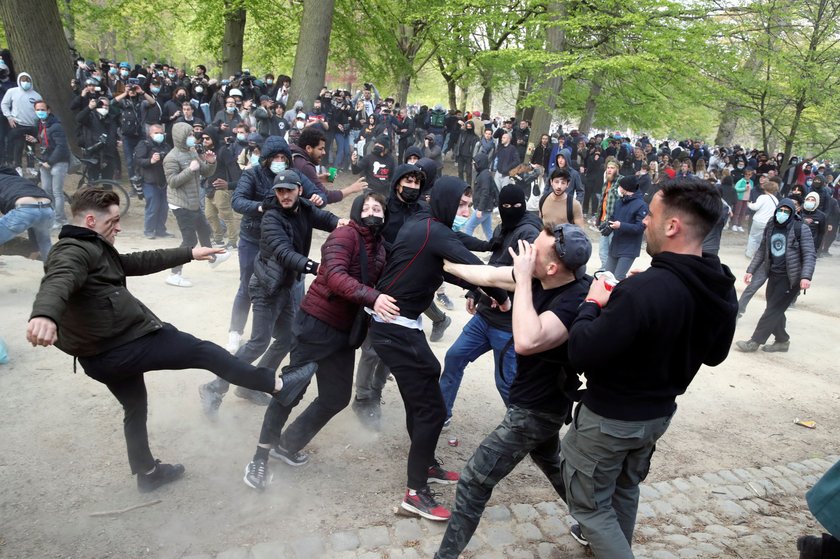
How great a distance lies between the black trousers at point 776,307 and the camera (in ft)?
24.4

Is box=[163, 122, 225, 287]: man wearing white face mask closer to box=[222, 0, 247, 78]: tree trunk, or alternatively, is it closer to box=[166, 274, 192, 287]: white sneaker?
box=[166, 274, 192, 287]: white sneaker

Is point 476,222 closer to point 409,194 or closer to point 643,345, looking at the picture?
point 409,194

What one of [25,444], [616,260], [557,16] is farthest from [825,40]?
[25,444]

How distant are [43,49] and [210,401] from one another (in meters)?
10.4

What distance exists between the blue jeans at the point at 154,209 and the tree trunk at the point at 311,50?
5.76m

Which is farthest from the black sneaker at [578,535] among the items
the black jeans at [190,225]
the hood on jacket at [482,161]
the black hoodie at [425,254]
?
the hood on jacket at [482,161]

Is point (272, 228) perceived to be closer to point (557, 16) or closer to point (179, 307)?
point (179, 307)

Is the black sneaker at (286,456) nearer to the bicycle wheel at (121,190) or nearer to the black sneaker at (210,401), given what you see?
the black sneaker at (210,401)

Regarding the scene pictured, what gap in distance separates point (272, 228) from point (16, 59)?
33.4 ft

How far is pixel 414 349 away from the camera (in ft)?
11.8

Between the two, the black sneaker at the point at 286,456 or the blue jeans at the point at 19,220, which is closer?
the black sneaker at the point at 286,456

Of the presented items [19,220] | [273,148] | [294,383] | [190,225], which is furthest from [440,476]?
[190,225]

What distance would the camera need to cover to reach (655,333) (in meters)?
2.54

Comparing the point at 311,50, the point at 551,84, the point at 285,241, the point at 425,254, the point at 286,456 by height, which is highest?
the point at 551,84
